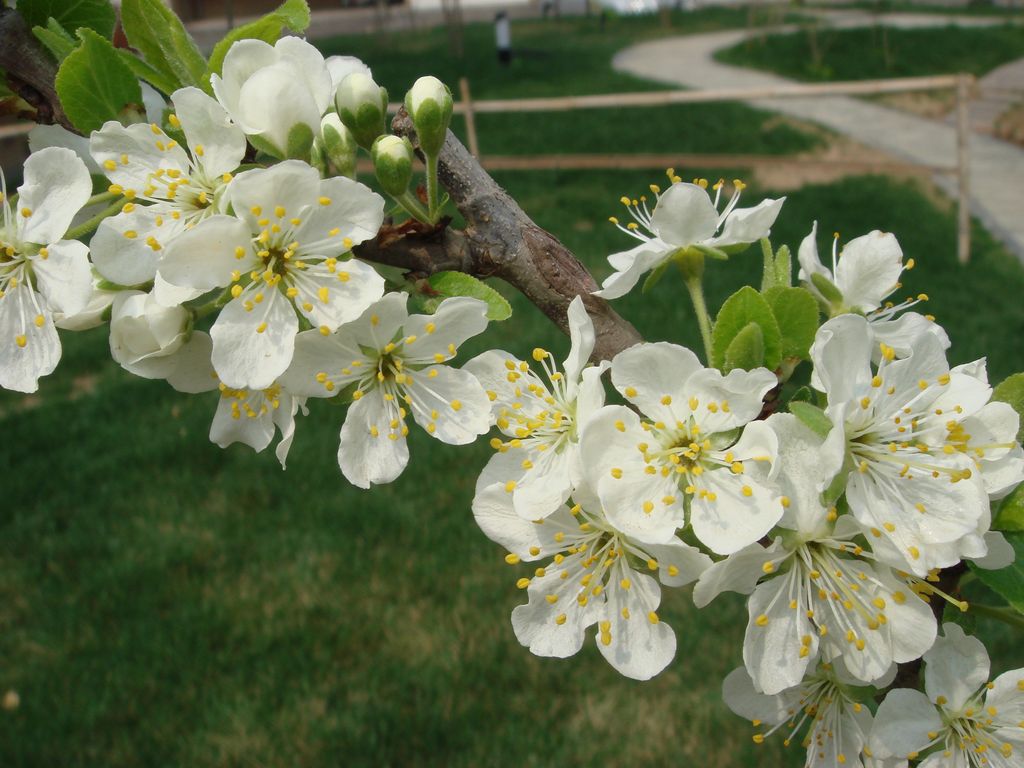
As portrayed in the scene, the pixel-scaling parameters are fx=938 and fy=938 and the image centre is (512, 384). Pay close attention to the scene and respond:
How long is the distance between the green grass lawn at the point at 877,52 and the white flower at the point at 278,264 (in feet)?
49.8

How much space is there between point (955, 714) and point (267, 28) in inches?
38.7

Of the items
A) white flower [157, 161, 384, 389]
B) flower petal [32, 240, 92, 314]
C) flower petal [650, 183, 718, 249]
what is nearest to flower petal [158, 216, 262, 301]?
white flower [157, 161, 384, 389]

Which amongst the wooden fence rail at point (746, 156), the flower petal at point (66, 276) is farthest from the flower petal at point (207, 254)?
the wooden fence rail at point (746, 156)

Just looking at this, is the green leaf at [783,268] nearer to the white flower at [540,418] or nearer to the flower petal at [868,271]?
the flower petal at [868,271]

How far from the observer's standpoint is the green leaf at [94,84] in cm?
87

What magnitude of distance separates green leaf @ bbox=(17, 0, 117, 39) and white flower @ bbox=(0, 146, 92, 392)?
19 centimetres

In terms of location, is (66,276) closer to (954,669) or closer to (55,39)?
(55,39)

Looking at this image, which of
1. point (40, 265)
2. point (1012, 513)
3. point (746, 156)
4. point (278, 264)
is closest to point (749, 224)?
point (1012, 513)

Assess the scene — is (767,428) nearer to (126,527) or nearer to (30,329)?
(30,329)

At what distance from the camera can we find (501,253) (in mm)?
910

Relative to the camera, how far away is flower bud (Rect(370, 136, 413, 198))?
88 centimetres

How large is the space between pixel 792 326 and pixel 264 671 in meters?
2.88

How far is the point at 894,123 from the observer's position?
465 inches

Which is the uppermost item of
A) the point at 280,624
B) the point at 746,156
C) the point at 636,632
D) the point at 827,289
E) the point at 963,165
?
the point at 827,289
